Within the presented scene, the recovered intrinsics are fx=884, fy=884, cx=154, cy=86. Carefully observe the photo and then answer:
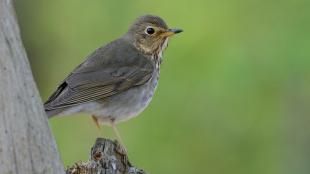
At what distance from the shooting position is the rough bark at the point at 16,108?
446 cm

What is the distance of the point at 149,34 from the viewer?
8.04 metres

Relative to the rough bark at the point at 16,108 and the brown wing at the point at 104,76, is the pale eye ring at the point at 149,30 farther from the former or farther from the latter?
the rough bark at the point at 16,108

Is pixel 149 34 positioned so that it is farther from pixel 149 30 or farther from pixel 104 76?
pixel 104 76

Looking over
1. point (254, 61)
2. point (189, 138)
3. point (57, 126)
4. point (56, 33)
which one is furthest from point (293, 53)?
point (56, 33)

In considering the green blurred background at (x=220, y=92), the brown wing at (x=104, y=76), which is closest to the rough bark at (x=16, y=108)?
the brown wing at (x=104, y=76)

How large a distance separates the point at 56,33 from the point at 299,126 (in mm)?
3576

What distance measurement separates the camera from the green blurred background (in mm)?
8734

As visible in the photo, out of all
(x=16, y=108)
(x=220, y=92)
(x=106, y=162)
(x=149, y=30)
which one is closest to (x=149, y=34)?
(x=149, y=30)

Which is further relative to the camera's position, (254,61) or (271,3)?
(271,3)

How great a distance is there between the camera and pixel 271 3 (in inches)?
368

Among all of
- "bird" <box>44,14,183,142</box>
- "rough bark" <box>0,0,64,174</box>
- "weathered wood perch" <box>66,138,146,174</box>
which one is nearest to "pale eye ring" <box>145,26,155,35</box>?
"bird" <box>44,14,183,142</box>

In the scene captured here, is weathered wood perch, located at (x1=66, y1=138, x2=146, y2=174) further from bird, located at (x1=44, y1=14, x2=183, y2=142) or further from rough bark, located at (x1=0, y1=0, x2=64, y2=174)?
bird, located at (x1=44, y1=14, x2=183, y2=142)

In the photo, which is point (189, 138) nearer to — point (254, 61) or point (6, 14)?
point (254, 61)

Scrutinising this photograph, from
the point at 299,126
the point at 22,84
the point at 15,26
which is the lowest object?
the point at 299,126
